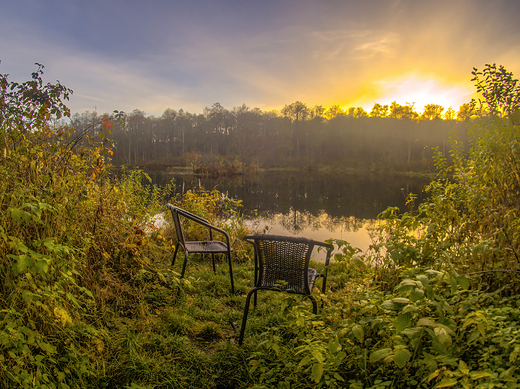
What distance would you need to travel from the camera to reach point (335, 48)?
14.4 m

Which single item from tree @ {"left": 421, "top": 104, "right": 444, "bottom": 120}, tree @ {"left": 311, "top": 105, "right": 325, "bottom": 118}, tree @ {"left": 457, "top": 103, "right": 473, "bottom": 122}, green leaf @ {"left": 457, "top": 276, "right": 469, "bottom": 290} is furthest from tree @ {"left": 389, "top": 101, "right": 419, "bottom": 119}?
green leaf @ {"left": 457, "top": 276, "right": 469, "bottom": 290}

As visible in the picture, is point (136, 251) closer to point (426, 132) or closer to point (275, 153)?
point (275, 153)

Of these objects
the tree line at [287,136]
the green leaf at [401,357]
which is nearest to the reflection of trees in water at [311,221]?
the green leaf at [401,357]

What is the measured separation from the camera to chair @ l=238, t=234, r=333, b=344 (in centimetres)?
234

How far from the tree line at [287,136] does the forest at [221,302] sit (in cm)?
4187

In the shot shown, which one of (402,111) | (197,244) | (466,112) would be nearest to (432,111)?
(402,111)

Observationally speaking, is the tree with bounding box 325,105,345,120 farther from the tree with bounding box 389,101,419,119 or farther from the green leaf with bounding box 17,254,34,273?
the green leaf with bounding box 17,254,34,273

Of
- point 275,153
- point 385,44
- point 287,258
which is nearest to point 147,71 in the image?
point 385,44

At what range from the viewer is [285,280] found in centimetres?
247

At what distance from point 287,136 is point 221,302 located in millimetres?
54070

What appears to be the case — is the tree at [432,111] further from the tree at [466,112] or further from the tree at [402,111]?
the tree at [466,112]

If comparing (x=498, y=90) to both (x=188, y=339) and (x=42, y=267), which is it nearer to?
(x=188, y=339)

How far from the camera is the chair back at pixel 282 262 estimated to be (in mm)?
2336

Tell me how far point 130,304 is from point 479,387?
2.75 meters
